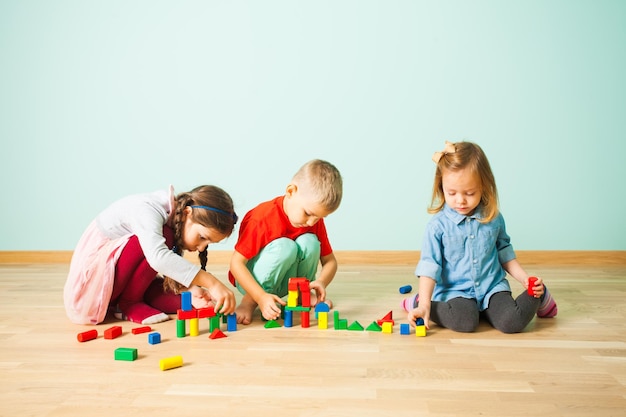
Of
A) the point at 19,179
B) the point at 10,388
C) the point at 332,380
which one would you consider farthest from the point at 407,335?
the point at 19,179

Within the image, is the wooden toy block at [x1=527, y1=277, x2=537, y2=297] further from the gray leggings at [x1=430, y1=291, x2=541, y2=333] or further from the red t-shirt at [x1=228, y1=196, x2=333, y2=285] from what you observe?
the red t-shirt at [x1=228, y1=196, x2=333, y2=285]

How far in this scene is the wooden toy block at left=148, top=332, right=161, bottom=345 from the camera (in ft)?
5.66

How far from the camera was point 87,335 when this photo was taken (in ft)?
5.85

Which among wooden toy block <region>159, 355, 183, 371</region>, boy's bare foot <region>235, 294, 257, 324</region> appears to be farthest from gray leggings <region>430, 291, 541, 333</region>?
wooden toy block <region>159, 355, 183, 371</region>

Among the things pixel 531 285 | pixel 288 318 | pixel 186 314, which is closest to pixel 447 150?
pixel 531 285

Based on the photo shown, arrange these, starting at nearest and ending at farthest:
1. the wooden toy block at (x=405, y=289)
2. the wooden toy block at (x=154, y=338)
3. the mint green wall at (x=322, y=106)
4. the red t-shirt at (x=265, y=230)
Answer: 1. the wooden toy block at (x=154, y=338)
2. the red t-shirt at (x=265, y=230)
3. the wooden toy block at (x=405, y=289)
4. the mint green wall at (x=322, y=106)

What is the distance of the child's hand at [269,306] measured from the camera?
193cm

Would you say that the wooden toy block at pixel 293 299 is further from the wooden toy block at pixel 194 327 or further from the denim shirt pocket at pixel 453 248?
the denim shirt pocket at pixel 453 248

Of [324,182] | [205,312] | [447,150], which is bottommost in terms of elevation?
[205,312]

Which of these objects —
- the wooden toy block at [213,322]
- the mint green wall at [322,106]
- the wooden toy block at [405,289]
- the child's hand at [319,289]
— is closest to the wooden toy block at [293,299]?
the child's hand at [319,289]

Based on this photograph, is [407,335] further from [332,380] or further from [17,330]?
[17,330]

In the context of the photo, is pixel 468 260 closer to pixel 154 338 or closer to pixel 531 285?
pixel 531 285

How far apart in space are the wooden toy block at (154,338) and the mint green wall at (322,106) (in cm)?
160

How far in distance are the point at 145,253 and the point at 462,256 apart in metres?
1.03
